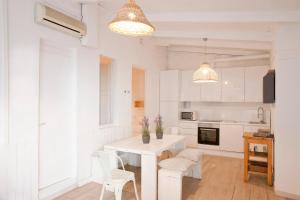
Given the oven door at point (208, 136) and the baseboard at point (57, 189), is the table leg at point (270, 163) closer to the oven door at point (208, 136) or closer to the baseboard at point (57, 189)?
the oven door at point (208, 136)

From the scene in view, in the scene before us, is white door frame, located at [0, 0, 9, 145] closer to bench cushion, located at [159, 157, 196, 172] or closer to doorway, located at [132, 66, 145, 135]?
bench cushion, located at [159, 157, 196, 172]

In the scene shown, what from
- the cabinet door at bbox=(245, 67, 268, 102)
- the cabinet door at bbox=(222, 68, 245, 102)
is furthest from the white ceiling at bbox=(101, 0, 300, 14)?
the cabinet door at bbox=(222, 68, 245, 102)

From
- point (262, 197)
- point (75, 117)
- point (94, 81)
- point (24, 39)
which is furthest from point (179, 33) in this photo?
point (262, 197)

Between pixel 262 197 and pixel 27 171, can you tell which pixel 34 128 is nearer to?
pixel 27 171

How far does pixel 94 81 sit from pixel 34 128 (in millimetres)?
1368

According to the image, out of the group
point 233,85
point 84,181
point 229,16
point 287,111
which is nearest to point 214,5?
point 229,16

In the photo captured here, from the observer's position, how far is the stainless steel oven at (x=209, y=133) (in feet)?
18.9

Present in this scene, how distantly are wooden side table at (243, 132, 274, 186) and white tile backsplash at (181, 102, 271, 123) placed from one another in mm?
1726

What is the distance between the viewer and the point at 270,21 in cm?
330

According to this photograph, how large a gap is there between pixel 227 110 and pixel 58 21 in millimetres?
4958

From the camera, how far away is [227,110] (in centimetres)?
623

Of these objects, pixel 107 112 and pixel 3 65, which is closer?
pixel 3 65

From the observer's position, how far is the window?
465cm

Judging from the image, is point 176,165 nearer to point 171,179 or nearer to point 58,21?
point 171,179
